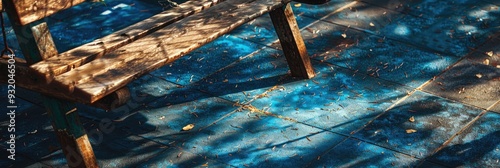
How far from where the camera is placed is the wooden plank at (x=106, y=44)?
16.2ft

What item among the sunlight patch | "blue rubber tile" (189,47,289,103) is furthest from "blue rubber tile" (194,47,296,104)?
the sunlight patch

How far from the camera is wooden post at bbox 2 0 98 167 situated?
195 inches

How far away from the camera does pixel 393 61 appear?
7348mm

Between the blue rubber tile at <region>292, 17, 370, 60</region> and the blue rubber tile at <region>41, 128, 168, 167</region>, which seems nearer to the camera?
the blue rubber tile at <region>41, 128, 168, 167</region>

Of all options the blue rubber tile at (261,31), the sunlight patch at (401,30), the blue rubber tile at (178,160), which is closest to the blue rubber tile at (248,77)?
the blue rubber tile at (261,31)

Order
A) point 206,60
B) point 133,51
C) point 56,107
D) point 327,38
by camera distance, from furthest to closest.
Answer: point 327,38
point 206,60
point 133,51
point 56,107

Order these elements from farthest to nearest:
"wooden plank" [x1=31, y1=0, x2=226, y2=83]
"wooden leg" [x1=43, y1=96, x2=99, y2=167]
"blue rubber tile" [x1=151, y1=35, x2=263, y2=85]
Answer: "blue rubber tile" [x1=151, y1=35, x2=263, y2=85] → "wooden leg" [x1=43, y1=96, x2=99, y2=167] → "wooden plank" [x1=31, y1=0, x2=226, y2=83]

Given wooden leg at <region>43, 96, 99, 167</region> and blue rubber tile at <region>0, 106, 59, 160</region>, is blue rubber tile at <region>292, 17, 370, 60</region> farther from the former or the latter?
wooden leg at <region>43, 96, 99, 167</region>

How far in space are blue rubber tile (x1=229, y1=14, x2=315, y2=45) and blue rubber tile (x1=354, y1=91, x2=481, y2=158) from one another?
177 cm

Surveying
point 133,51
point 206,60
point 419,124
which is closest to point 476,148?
point 419,124

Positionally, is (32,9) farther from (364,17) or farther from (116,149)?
(364,17)

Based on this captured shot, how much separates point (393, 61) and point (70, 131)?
3.31 m

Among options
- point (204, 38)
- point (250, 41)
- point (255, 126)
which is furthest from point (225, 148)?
point (250, 41)


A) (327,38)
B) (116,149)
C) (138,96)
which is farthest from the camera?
(327,38)
